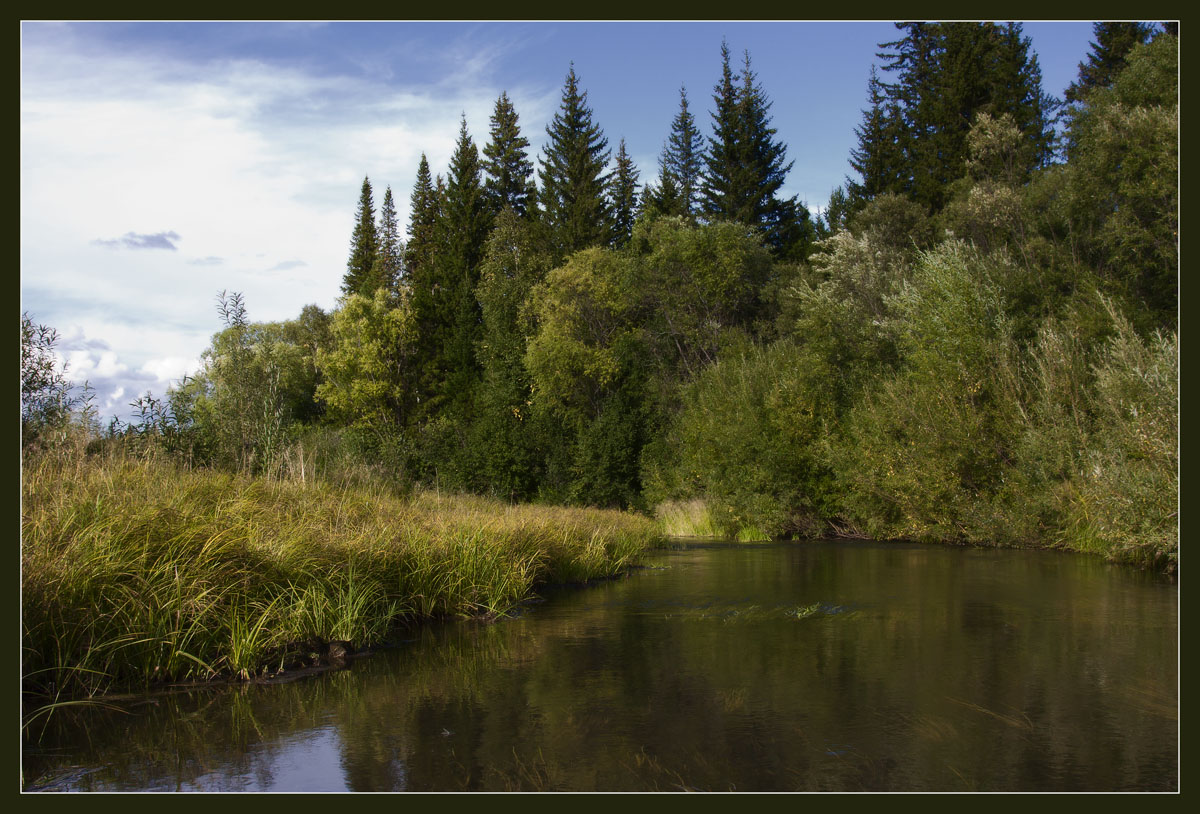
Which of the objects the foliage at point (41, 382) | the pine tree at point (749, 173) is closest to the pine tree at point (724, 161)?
the pine tree at point (749, 173)

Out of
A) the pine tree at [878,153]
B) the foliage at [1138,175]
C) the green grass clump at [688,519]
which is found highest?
the pine tree at [878,153]

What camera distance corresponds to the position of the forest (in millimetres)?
10781

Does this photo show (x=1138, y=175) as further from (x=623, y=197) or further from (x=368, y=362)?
(x=368, y=362)

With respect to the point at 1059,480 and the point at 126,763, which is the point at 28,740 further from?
the point at 1059,480

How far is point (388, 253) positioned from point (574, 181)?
22.6m

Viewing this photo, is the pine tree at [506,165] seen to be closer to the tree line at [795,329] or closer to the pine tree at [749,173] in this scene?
the tree line at [795,329]

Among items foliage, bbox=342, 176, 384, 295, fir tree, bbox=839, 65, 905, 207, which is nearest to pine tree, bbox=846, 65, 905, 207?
fir tree, bbox=839, 65, 905, 207

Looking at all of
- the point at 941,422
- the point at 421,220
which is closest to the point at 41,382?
the point at 941,422

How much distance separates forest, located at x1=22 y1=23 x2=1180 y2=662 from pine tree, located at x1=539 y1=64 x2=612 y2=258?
0.20 meters

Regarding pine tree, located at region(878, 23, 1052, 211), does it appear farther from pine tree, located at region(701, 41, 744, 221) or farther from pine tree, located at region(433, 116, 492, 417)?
pine tree, located at region(433, 116, 492, 417)

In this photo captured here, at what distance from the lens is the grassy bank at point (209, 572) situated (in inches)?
268

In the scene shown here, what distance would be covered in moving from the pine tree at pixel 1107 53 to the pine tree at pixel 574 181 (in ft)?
86.4

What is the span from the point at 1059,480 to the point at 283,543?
20.0 meters

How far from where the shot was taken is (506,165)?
199ft
